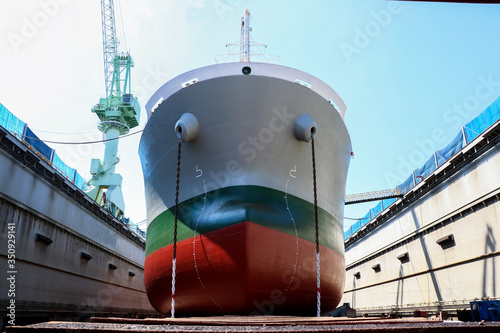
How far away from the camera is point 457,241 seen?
10172mm

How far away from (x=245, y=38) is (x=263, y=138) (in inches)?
199

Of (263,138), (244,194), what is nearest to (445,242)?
(263,138)

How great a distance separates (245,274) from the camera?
267 inches

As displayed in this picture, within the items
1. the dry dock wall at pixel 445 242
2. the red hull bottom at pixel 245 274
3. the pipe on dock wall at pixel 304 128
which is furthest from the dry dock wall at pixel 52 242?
the dry dock wall at pixel 445 242

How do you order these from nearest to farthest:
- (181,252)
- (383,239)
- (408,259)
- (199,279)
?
1. (199,279)
2. (181,252)
3. (408,259)
4. (383,239)

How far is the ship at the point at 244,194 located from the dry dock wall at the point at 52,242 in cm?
292

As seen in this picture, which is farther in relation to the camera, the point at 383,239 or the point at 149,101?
the point at 383,239

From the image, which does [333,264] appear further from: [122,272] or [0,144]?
[122,272]

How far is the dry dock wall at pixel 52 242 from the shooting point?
27.6 feet

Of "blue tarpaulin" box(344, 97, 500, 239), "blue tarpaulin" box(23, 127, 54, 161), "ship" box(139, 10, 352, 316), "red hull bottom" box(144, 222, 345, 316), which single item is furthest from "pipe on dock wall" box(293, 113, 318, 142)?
"blue tarpaulin" box(23, 127, 54, 161)

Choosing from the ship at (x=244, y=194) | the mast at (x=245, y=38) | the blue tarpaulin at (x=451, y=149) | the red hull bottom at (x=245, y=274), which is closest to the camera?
the red hull bottom at (x=245, y=274)

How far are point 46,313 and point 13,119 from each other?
5497mm

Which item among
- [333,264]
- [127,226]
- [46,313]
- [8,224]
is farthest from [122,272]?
[333,264]

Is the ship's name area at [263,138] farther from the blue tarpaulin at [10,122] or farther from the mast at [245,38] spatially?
Result: the blue tarpaulin at [10,122]
